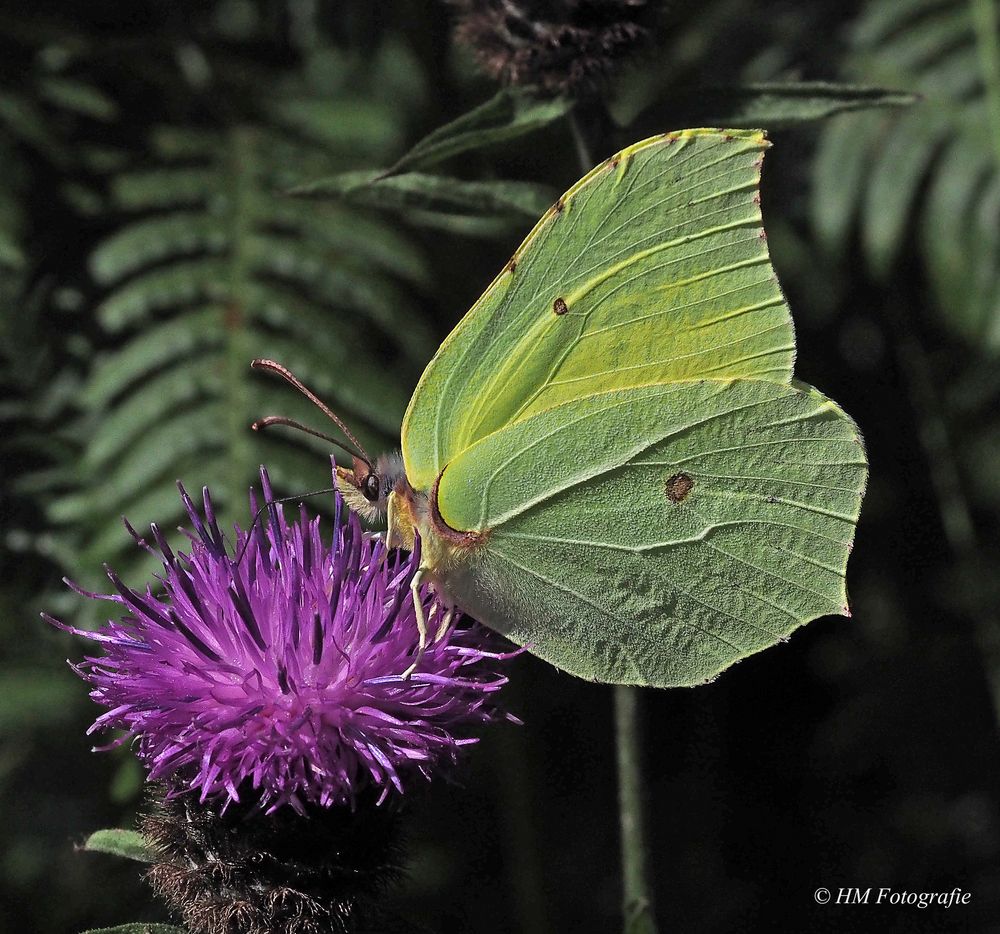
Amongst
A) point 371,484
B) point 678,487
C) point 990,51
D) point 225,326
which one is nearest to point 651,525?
point 678,487

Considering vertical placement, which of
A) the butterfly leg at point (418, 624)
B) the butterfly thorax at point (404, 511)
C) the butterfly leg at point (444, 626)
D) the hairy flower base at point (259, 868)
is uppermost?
the butterfly thorax at point (404, 511)

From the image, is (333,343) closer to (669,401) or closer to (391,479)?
(391,479)

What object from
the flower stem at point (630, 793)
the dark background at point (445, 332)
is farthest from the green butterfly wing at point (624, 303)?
the dark background at point (445, 332)

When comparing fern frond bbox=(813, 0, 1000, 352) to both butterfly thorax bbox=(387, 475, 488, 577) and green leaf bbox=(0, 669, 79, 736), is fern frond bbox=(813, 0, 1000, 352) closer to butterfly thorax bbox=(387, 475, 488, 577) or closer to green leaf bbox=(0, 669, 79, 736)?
butterfly thorax bbox=(387, 475, 488, 577)

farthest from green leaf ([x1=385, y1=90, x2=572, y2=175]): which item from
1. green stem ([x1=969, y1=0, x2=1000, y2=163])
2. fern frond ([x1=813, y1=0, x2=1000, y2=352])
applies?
green stem ([x1=969, y1=0, x2=1000, y2=163])

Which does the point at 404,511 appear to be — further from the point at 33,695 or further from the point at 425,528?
the point at 33,695

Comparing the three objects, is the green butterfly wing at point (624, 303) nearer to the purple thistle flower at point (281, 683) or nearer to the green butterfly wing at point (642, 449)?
the green butterfly wing at point (642, 449)
